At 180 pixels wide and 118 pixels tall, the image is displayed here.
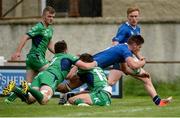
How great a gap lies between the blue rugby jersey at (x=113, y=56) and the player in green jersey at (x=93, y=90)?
19cm

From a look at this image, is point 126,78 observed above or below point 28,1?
below

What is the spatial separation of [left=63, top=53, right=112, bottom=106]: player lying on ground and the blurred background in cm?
637

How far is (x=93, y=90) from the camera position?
642 inches

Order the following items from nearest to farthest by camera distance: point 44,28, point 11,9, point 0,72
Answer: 1. point 44,28
2. point 0,72
3. point 11,9

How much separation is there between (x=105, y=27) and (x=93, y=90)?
285 inches

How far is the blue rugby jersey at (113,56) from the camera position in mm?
16464

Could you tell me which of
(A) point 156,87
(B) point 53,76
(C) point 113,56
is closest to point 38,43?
(B) point 53,76

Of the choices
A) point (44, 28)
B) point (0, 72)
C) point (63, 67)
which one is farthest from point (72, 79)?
point (0, 72)

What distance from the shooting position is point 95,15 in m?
25.7

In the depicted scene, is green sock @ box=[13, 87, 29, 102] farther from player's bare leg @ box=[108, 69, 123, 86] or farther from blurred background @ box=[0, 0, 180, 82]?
blurred background @ box=[0, 0, 180, 82]

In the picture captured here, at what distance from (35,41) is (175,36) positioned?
18.2 feet

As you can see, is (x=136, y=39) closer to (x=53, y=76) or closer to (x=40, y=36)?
(x=53, y=76)

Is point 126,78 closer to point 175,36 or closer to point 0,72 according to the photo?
point 175,36

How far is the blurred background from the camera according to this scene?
22.8 m
